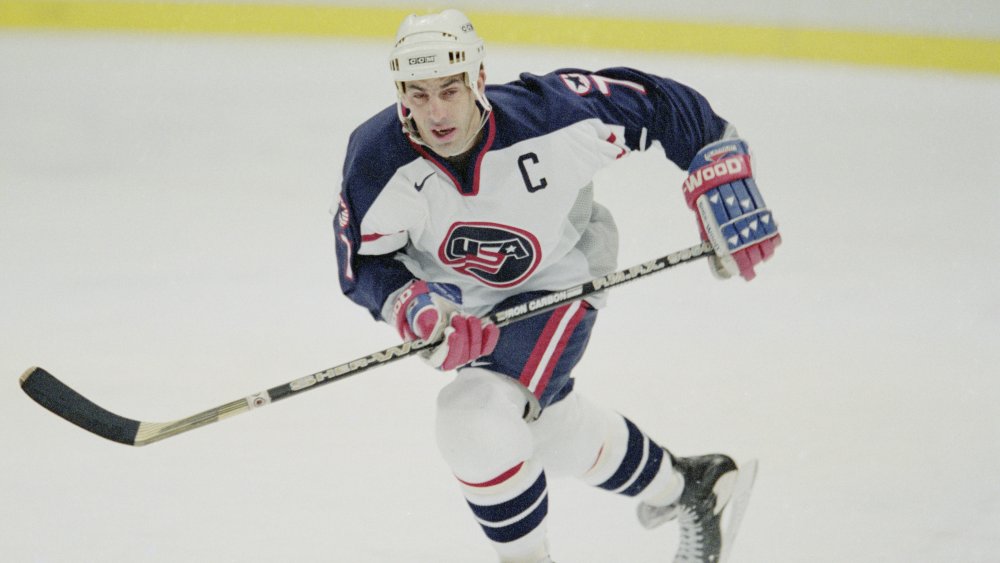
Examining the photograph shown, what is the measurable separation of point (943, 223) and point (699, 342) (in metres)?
1.14

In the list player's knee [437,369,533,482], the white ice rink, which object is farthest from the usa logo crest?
the white ice rink

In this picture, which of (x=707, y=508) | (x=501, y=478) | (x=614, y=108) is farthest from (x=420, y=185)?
(x=707, y=508)

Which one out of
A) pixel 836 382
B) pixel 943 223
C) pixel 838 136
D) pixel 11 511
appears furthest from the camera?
pixel 838 136

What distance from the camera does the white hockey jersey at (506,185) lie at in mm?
2082

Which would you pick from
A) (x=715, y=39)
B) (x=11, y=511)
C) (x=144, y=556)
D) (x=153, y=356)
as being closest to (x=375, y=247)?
(x=144, y=556)

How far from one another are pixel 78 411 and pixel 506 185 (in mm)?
845

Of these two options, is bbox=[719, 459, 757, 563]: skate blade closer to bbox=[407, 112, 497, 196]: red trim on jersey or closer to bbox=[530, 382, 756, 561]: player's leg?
bbox=[530, 382, 756, 561]: player's leg

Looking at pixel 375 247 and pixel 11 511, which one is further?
pixel 11 511

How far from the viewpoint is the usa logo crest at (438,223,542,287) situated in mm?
2152

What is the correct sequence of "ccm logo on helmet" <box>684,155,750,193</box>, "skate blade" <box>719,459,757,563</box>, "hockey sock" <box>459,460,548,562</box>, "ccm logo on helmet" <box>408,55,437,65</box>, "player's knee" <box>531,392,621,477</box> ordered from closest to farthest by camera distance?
"ccm logo on helmet" <box>408,55,437,65</box> < "hockey sock" <box>459,460,548,562</box> < "ccm logo on helmet" <box>684,155,750,193</box> < "player's knee" <box>531,392,621,477</box> < "skate blade" <box>719,459,757,563</box>

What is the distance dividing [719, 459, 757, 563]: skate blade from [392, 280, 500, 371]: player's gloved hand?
0.72 meters

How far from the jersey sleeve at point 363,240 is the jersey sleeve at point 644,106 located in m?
0.35

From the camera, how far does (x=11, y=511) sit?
8.36ft

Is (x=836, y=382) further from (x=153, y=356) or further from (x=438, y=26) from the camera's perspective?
(x=153, y=356)
